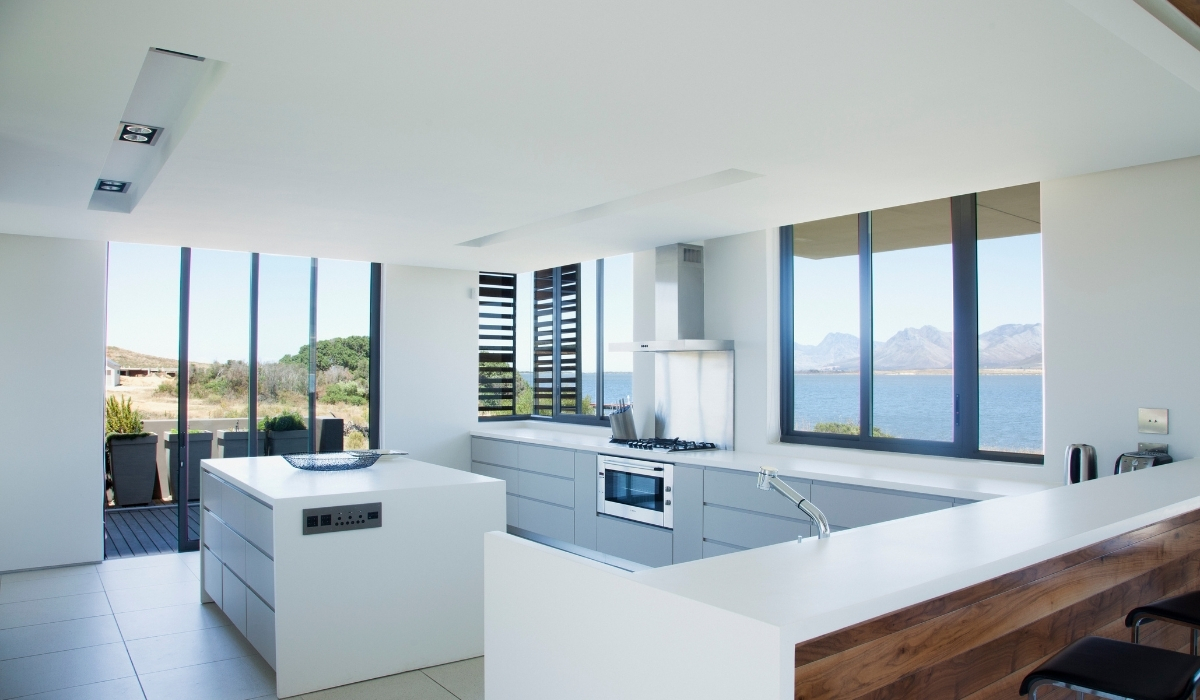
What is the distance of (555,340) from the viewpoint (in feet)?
23.4

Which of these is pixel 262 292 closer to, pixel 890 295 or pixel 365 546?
pixel 365 546

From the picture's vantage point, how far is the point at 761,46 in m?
2.12

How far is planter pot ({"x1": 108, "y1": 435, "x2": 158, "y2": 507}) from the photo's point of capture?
598 centimetres

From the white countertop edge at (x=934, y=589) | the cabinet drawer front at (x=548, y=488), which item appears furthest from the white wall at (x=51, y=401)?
the white countertop edge at (x=934, y=589)

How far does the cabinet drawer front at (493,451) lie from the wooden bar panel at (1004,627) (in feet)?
14.8

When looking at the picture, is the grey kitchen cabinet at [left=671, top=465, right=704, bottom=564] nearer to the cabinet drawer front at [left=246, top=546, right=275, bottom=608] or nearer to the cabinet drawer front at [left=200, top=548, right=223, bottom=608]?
the cabinet drawer front at [left=246, top=546, right=275, bottom=608]

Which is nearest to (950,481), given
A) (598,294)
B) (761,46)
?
(761,46)

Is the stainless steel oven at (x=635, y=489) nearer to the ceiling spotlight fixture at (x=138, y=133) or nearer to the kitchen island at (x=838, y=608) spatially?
the kitchen island at (x=838, y=608)

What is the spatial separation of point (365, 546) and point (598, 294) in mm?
3758

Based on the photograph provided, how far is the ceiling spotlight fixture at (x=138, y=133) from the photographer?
329 cm

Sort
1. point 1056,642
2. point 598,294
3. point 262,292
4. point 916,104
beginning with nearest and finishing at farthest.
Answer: point 1056,642 → point 916,104 → point 262,292 → point 598,294

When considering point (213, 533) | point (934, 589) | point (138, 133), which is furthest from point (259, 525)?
point (934, 589)

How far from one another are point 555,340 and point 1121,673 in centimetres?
571

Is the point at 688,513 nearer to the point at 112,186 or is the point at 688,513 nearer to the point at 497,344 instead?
the point at 497,344
